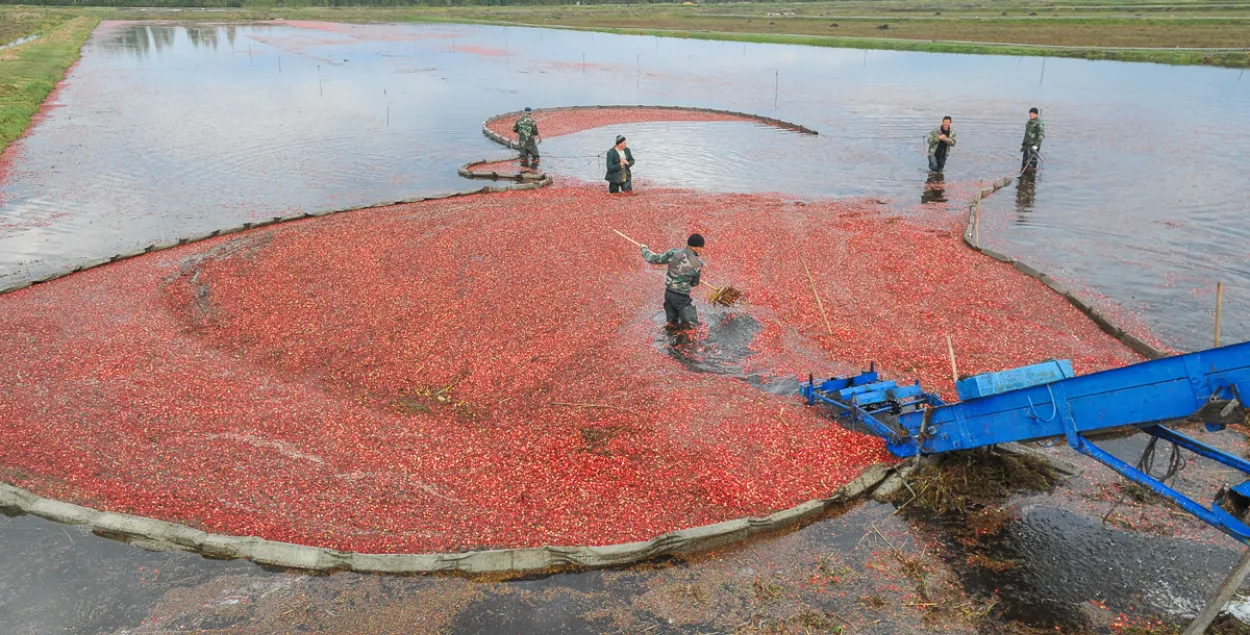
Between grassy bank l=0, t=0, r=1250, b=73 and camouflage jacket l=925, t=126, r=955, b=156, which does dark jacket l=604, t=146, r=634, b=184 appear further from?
grassy bank l=0, t=0, r=1250, b=73

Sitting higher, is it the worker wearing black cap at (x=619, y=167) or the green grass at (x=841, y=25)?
the green grass at (x=841, y=25)

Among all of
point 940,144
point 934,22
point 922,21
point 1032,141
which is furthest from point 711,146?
point 922,21

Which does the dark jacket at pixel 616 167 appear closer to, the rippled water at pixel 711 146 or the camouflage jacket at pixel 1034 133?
the rippled water at pixel 711 146

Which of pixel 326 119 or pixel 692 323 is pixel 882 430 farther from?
pixel 326 119

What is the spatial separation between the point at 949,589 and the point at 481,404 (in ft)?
22.1

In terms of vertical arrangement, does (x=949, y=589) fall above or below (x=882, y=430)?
below

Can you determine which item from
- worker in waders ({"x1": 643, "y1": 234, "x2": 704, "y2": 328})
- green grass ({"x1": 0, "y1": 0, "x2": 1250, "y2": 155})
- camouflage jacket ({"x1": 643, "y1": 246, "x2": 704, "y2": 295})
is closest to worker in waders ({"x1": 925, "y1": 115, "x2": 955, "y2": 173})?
worker in waders ({"x1": 643, "y1": 234, "x2": 704, "y2": 328})

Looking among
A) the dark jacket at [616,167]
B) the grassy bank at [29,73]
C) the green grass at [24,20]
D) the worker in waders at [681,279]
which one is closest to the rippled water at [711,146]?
the grassy bank at [29,73]

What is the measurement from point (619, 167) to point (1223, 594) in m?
18.7

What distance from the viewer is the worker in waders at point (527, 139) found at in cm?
2694

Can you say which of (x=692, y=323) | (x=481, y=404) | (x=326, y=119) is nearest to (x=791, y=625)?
(x=481, y=404)

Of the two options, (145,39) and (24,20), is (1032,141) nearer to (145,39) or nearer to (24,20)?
(145,39)

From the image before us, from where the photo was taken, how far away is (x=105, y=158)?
93.8ft

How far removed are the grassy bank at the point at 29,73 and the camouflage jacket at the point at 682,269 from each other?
98.2 feet
